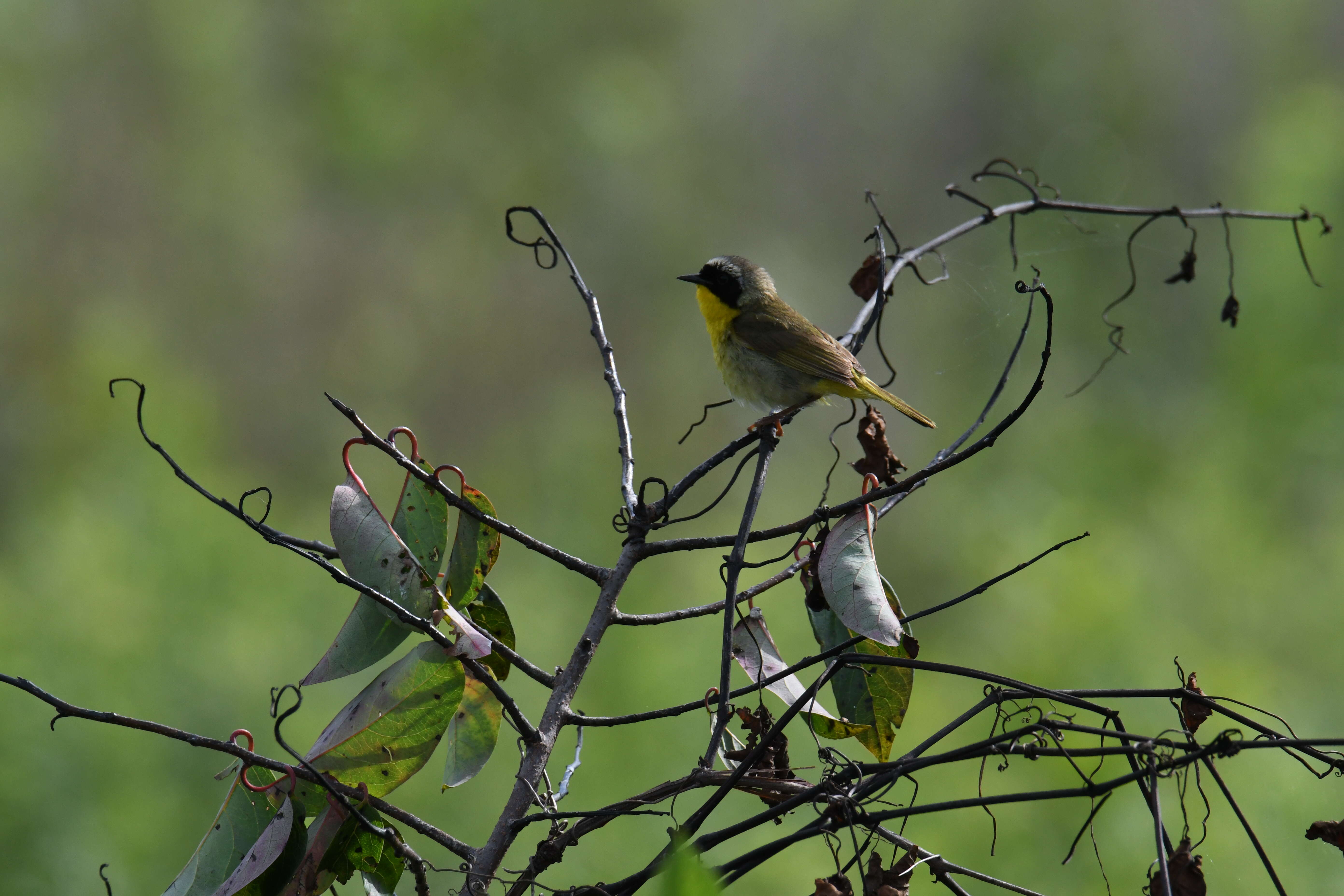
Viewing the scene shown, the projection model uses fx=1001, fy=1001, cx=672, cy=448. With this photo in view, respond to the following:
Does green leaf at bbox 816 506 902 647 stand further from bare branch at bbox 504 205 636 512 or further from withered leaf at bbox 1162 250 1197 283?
withered leaf at bbox 1162 250 1197 283

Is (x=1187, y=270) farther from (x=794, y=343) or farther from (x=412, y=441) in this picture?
(x=412, y=441)

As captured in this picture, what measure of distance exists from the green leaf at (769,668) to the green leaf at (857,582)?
11cm

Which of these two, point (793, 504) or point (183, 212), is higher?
point (183, 212)

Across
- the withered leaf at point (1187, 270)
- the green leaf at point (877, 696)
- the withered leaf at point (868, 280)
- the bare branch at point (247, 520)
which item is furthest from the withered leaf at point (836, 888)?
the withered leaf at point (1187, 270)

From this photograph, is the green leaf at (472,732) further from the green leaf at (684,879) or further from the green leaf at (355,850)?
the green leaf at (684,879)

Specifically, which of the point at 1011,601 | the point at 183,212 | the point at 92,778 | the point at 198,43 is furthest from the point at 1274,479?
the point at 198,43

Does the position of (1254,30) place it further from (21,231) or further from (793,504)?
(21,231)

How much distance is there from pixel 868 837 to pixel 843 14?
9668mm

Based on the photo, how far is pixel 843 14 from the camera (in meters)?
9.30

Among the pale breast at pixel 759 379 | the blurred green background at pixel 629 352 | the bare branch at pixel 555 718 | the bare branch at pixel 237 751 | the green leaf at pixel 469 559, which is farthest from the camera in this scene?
the blurred green background at pixel 629 352

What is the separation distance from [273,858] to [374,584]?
0.88ft

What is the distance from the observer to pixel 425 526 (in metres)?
1.07

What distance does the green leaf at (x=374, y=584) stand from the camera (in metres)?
1.01

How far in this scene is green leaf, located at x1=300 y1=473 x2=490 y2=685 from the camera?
1009 mm
